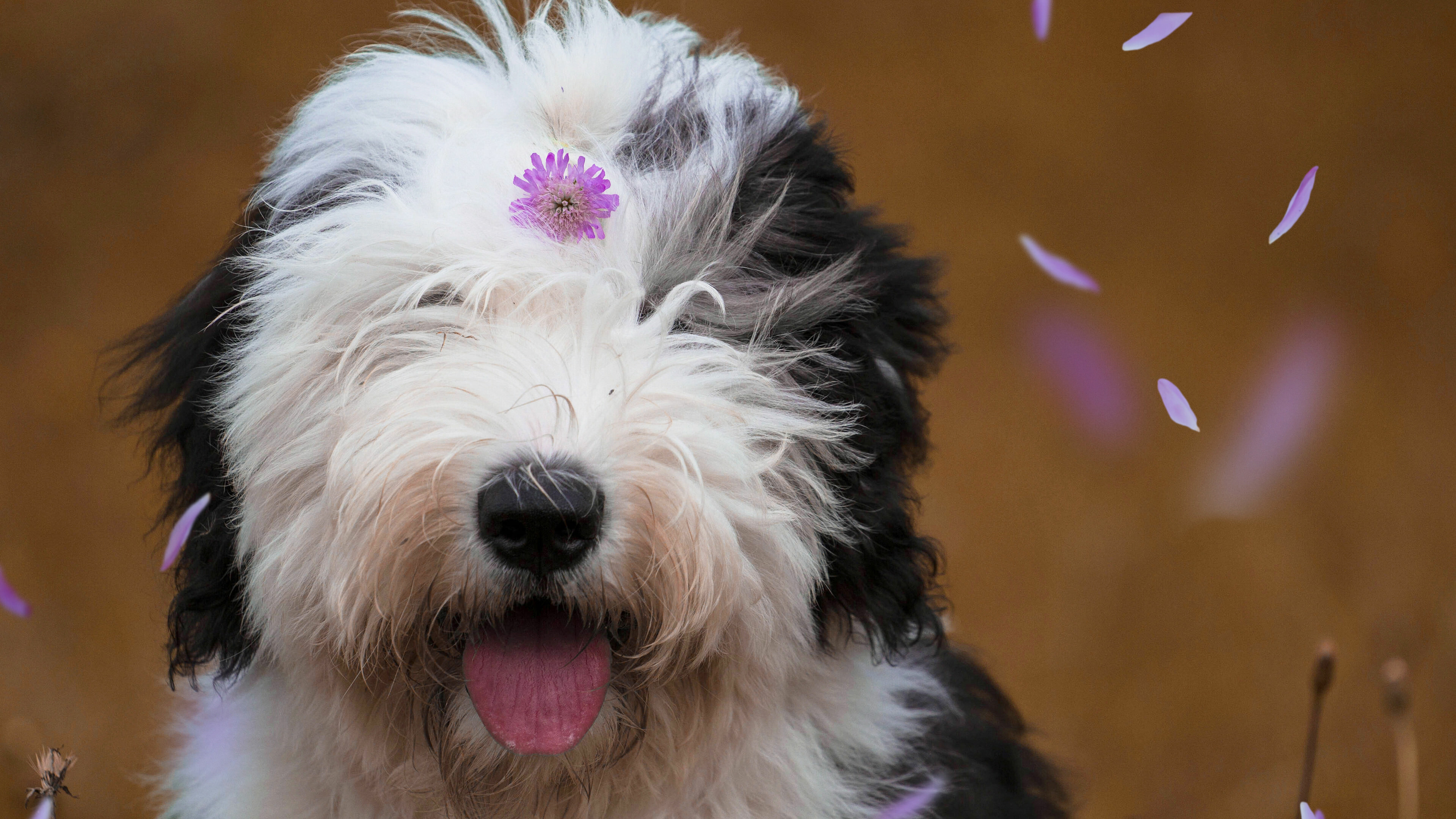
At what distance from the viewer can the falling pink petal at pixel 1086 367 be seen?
12.5 feet

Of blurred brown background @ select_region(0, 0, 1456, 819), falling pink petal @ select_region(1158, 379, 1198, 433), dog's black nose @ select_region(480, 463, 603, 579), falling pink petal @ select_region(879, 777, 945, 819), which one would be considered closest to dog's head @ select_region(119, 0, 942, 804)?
dog's black nose @ select_region(480, 463, 603, 579)

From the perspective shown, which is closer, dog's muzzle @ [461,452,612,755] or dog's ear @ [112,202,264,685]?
dog's muzzle @ [461,452,612,755]

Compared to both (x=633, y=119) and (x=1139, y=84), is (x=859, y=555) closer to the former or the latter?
(x=633, y=119)

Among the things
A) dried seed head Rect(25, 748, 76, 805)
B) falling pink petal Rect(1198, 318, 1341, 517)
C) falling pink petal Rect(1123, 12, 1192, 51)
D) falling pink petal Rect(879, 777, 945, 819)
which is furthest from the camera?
falling pink petal Rect(1198, 318, 1341, 517)

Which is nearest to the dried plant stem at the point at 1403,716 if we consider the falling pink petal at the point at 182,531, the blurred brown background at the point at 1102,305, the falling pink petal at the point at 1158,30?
the falling pink petal at the point at 1158,30

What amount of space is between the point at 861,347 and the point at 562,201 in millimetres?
415

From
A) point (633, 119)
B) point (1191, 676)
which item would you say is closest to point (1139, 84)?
point (1191, 676)

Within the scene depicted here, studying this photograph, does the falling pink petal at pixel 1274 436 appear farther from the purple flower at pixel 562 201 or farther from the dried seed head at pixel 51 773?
the dried seed head at pixel 51 773

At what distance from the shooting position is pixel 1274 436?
4004 millimetres

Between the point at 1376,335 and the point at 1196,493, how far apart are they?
671mm

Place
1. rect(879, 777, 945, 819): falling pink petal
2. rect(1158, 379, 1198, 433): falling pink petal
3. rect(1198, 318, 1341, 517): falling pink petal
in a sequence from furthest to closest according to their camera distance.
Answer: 1. rect(1198, 318, 1341, 517): falling pink petal
2. rect(879, 777, 945, 819): falling pink petal
3. rect(1158, 379, 1198, 433): falling pink petal

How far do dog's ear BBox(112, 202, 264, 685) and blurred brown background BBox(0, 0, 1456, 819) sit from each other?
6.26 feet

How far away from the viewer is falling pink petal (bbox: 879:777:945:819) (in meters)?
1.76

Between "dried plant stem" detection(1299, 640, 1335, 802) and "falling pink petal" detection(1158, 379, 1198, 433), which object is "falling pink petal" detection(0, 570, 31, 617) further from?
"dried plant stem" detection(1299, 640, 1335, 802)
